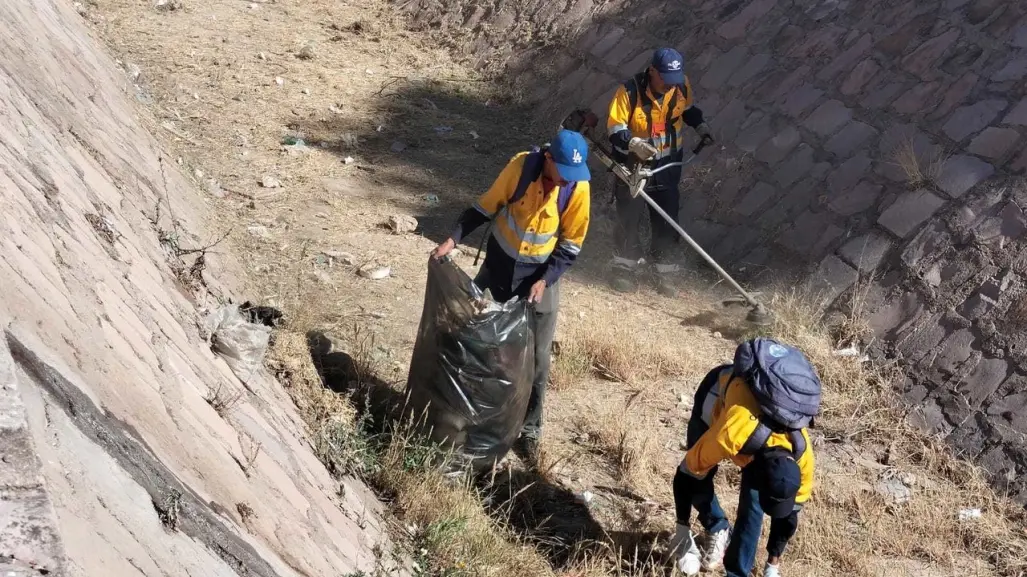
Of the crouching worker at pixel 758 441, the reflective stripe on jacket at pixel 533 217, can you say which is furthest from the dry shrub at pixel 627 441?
the reflective stripe on jacket at pixel 533 217

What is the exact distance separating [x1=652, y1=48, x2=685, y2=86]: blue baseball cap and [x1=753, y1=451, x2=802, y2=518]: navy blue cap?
10.3 ft

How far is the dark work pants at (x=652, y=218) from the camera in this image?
22.1 feet

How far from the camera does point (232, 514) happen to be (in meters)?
2.80

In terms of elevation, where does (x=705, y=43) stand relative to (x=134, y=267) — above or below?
below

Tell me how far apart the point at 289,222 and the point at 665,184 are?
94.8 inches

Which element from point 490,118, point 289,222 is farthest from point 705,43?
point 289,222

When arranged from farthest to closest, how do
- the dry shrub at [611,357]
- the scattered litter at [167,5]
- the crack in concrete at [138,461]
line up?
the scattered litter at [167,5] < the dry shrub at [611,357] < the crack in concrete at [138,461]

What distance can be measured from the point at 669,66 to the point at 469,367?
269 cm

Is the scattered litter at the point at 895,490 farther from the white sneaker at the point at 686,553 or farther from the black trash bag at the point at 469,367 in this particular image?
the black trash bag at the point at 469,367

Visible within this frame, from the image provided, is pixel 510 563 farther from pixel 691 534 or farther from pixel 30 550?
pixel 30 550

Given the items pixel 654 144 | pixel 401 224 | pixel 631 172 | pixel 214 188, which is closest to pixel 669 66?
pixel 654 144

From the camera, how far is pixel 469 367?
4289 mm

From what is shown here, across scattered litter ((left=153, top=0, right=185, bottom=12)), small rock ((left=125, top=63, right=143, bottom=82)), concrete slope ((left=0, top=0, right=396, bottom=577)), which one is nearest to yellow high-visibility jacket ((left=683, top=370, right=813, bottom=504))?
concrete slope ((left=0, top=0, right=396, bottom=577))

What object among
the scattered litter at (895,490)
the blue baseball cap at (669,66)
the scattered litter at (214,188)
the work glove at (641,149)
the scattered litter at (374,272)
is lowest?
the scattered litter at (895,490)
